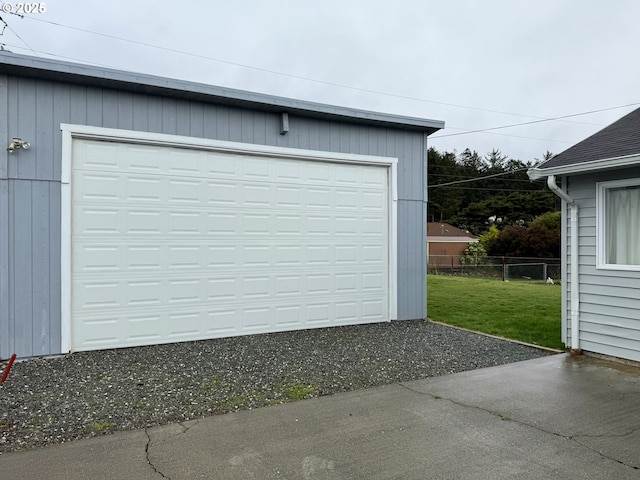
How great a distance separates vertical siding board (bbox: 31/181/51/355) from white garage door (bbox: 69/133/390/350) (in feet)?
0.96

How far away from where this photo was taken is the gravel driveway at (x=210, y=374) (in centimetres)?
375

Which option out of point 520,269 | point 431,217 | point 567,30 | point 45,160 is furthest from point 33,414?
point 431,217

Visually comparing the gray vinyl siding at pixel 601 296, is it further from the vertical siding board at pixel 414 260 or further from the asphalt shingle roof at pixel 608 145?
the vertical siding board at pixel 414 260

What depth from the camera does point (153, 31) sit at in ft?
52.9

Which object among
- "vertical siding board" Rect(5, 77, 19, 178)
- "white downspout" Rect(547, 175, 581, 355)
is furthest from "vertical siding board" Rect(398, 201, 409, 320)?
"vertical siding board" Rect(5, 77, 19, 178)

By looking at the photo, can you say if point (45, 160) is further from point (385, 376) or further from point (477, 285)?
point (477, 285)

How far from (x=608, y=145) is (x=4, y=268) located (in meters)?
7.67

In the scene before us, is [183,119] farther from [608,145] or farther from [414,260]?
[608,145]

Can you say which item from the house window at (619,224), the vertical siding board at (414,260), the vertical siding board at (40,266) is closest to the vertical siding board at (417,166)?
the vertical siding board at (414,260)

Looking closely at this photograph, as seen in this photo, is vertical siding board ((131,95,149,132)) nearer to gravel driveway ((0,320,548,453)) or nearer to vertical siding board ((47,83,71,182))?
vertical siding board ((47,83,71,182))

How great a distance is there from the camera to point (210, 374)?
5.01 meters

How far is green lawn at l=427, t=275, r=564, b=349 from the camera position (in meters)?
7.50
